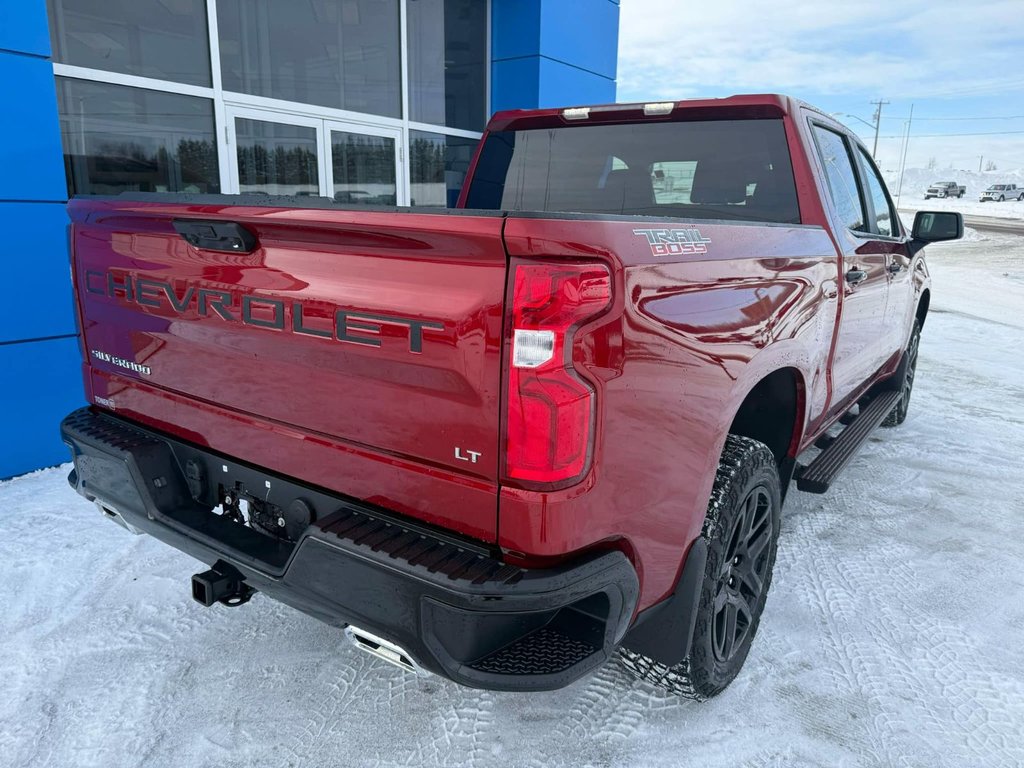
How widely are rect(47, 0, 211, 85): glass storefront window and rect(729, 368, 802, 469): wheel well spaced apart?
4.82 meters

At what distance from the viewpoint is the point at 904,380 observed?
550 cm

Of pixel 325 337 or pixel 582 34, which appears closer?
pixel 325 337

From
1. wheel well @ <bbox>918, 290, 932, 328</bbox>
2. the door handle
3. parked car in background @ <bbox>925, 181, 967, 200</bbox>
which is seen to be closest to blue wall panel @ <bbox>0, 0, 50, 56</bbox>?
the door handle

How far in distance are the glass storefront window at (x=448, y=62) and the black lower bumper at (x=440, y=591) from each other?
673cm

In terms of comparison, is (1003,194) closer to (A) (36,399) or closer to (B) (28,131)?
(B) (28,131)

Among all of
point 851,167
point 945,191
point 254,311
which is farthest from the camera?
point 945,191

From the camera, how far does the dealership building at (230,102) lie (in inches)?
167

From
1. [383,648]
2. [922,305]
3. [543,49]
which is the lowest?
[383,648]

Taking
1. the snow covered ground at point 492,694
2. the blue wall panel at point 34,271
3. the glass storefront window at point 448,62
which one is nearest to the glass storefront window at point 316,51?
the glass storefront window at point 448,62

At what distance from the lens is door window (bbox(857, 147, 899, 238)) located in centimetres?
404

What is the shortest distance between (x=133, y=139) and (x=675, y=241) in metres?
4.91

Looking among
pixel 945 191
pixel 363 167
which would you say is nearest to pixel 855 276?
pixel 363 167

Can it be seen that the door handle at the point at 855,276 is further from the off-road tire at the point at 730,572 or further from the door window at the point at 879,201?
the off-road tire at the point at 730,572

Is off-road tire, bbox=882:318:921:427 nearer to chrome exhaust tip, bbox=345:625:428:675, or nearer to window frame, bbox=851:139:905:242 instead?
window frame, bbox=851:139:905:242
